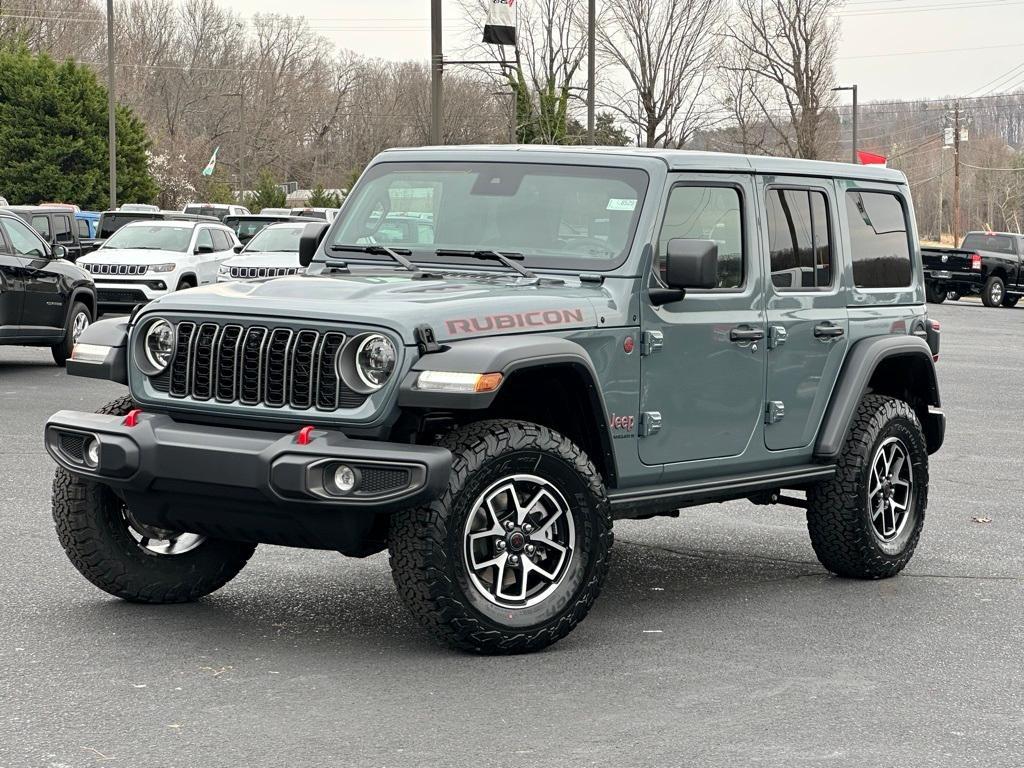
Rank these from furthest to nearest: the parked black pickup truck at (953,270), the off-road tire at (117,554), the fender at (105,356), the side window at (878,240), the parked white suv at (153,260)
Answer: the parked black pickup truck at (953,270), the parked white suv at (153,260), the side window at (878,240), the off-road tire at (117,554), the fender at (105,356)

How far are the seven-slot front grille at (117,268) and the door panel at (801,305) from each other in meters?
18.4

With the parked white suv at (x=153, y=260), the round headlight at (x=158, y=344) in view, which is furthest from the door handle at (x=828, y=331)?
the parked white suv at (x=153, y=260)

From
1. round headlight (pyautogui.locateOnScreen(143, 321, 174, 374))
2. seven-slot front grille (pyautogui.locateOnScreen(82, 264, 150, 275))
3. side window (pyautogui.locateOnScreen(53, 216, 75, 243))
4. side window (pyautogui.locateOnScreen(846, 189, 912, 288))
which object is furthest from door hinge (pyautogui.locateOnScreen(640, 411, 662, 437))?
side window (pyautogui.locateOnScreen(53, 216, 75, 243))

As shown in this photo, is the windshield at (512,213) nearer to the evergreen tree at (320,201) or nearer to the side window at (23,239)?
the side window at (23,239)

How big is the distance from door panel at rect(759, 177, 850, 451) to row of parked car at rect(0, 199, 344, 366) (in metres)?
11.5

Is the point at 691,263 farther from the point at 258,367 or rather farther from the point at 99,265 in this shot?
the point at 99,265

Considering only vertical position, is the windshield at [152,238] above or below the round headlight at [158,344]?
above

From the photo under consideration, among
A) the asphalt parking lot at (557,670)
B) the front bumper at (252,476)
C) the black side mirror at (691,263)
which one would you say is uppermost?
the black side mirror at (691,263)

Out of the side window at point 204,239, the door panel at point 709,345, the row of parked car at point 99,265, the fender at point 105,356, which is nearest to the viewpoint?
the fender at point 105,356

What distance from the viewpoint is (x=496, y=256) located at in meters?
6.68

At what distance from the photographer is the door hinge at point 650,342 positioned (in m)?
6.40

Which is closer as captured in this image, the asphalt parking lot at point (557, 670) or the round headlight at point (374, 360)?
the asphalt parking lot at point (557, 670)

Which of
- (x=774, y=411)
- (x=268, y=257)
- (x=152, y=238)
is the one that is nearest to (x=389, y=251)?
(x=774, y=411)

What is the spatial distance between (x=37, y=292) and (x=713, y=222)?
39.7ft
